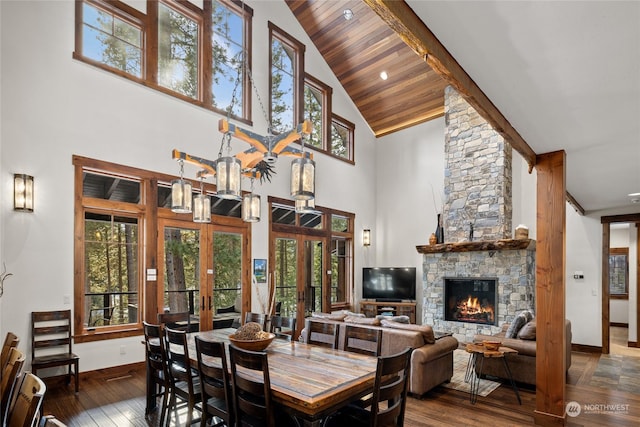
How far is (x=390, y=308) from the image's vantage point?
28.9ft

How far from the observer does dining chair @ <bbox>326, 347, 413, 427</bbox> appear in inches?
86.7

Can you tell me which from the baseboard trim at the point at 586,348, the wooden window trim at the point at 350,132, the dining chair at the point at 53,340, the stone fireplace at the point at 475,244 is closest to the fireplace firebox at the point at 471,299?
the stone fireplace at the point at 475,244

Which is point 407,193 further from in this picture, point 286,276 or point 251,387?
point 251,387

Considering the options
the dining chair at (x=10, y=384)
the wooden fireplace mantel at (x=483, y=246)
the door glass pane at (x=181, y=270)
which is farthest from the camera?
the wooden fireplace mantel at (x=483, y=246)

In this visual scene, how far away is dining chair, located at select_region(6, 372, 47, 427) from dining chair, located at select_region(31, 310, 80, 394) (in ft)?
10.1

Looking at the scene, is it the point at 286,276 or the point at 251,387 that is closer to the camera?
the point at 251,387

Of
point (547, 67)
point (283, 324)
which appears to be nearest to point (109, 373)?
point (283, 324)

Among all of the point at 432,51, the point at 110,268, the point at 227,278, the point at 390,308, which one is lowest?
the point at 390,308

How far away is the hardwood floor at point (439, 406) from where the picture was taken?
3660mm

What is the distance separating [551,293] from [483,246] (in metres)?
3.79

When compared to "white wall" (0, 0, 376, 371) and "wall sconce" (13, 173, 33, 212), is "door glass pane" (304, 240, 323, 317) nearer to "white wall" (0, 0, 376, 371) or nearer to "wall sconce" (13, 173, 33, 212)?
"white wall" (0, 0, 376, 371)

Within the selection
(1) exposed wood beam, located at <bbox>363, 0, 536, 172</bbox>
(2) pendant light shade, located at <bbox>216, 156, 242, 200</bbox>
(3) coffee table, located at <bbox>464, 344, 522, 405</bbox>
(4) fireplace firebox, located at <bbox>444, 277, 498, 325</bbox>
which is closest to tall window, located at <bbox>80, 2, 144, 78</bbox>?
(2) pendant light shade, located at <bbox>216, 156, 242, 200</bbox>

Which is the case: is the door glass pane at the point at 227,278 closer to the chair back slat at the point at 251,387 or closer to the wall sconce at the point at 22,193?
the wall sconce at the point at 22,193

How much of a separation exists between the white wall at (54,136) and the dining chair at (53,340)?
100mm
